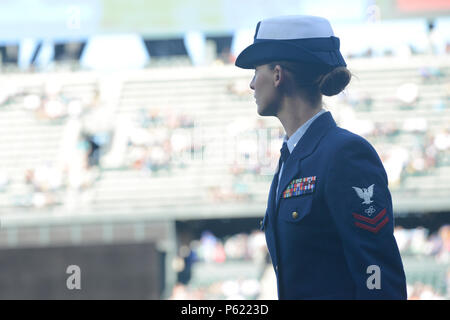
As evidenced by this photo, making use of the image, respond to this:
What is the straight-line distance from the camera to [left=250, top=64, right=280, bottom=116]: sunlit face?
2.03 m

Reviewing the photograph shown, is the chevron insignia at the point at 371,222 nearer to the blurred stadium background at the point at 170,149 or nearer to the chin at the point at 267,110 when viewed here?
the chin at the point at 267,110

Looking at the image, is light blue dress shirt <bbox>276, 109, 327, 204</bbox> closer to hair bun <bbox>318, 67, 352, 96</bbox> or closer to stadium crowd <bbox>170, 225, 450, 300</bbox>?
hair bun <bbox>318, 67, 352, 96</bbox>

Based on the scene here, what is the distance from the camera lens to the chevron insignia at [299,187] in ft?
6.27

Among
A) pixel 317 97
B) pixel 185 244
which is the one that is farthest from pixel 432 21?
pixel 317 97

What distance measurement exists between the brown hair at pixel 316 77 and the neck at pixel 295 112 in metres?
0.03

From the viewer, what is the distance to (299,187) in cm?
195

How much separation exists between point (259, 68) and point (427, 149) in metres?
14.9

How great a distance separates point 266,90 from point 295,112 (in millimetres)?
89

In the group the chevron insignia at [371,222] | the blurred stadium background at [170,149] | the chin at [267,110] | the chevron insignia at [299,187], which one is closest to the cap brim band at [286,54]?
the chin at [267,110]

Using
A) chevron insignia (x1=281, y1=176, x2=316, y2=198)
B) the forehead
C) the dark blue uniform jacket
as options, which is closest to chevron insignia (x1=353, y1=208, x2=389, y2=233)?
the dark blue uniform jacket

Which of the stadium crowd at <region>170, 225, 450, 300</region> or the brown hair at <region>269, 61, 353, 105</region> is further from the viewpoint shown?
the stadium crowd at <region>170, 225, 450, 300</region>

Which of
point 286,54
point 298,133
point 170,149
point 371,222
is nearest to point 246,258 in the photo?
point 170,149

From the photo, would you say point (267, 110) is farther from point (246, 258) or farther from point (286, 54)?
point (246, 258)

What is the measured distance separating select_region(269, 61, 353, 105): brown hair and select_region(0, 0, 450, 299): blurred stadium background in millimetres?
10680
